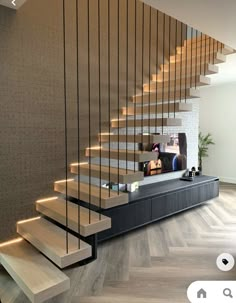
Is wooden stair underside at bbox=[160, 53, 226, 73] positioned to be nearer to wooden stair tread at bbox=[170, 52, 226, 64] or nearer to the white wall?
wooden stair tread at bbox=[170, 52, 226, 64]

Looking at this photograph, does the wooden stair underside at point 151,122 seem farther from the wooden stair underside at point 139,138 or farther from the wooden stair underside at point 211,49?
the wooden stair underside at point 211,49

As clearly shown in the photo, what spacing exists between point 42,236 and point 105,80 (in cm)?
225

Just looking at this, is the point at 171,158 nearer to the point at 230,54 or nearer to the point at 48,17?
the point at 230,54

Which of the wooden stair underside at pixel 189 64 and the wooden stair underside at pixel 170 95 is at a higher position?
the wooden stair underside at pixel 189 64

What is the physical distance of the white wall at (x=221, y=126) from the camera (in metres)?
6.48

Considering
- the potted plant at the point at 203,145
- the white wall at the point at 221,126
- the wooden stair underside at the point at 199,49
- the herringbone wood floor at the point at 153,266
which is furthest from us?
the potted plant at the point at 203,145

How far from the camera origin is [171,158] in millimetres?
4816

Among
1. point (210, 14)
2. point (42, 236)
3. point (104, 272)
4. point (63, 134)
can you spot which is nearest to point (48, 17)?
point (63, 134)

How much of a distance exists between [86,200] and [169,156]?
251 centimetres

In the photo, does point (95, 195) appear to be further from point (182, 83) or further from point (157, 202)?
point (182, 83)

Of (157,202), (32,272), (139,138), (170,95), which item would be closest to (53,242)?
(32,272)

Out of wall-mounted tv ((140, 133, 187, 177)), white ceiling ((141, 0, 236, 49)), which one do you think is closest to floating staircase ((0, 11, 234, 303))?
white ceiling ((141, 0, 236, 49))

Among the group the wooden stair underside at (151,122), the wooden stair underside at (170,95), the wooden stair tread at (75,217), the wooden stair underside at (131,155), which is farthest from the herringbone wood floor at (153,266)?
the wooden stair underside at (170,95)

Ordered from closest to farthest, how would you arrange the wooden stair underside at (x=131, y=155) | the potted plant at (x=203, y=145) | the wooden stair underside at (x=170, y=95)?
1. the wooden stair underside at (x=131, y=155)
2. the wooden stair underside at (x=170, y=95)
3. the potted plant at (x=203, y=145)
